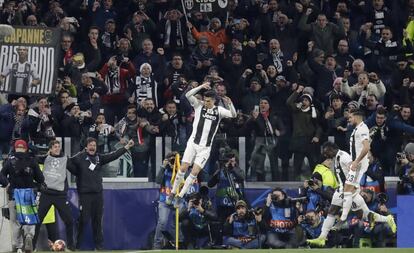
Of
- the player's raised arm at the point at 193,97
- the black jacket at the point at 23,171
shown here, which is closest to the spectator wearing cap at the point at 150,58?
the player's raised arm at the point at 193,97

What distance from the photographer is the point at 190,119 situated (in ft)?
107

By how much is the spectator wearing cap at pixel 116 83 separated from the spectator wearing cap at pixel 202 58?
142 cm

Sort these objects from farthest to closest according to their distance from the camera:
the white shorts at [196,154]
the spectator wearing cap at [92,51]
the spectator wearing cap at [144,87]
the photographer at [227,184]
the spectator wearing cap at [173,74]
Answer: the spectator wearing cap at [92,51]
the spectator wearing cap at [173,74]
the spectator wearing cap at [144,87]
the photographer at [227,184]
the white shorts at [196,154]

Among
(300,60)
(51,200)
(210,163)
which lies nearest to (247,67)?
(300,60)

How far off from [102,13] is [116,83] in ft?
8.27

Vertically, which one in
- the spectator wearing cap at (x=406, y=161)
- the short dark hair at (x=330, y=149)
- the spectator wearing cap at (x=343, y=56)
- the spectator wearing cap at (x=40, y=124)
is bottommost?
the spectator wearing cap at (x=406, y=161)

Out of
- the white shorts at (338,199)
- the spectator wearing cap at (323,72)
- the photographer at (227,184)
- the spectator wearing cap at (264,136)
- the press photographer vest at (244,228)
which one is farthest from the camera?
the spectator wearing cap at (323,72)

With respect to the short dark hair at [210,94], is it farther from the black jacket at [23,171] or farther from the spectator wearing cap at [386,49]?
the spectator wearing cap at [386,49]

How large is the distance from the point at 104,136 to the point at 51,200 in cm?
207

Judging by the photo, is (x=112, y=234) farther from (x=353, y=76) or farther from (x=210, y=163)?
(x=353, y=76)

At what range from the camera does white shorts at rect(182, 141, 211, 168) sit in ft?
97.0

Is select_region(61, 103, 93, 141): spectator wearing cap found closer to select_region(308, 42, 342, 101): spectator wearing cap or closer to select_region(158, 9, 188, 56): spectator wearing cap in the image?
select_region(158, 9, 188, 56): spectator wearing cap

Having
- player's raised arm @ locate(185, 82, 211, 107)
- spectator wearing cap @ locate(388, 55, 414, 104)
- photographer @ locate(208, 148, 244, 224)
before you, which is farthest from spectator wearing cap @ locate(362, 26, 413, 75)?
player's raised arm @ locate(185, 82, 211, 107)

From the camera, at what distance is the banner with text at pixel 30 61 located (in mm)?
31141
